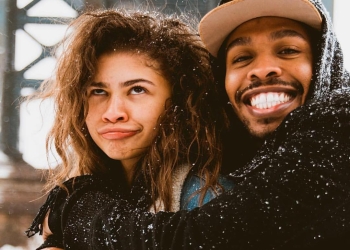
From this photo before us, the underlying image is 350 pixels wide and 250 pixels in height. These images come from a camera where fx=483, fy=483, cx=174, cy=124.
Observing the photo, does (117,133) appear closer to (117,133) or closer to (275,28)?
(117,133)

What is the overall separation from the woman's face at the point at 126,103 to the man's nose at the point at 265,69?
0.92 feet

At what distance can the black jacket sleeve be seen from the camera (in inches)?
36.9

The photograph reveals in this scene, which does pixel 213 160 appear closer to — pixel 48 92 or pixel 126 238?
pixel 126 238

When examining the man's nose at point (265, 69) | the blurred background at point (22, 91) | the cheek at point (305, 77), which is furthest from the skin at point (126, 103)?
the blurred background at point (22, 91)

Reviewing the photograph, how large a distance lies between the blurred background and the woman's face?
1.79 metres

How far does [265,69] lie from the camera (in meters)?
1.24

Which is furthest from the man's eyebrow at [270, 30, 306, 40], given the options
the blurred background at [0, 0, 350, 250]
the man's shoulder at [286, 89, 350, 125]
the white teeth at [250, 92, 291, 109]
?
the blurred background at [0, 0, 350, 250]

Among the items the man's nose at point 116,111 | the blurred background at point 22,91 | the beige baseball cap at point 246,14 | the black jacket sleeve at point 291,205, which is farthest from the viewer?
the blurred background at point 22,91

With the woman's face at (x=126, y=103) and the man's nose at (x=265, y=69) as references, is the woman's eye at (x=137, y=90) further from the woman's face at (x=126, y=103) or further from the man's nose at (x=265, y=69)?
the man's nose at (x=265, y=69)

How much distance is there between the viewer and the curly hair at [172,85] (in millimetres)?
1378

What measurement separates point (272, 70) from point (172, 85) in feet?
1.04

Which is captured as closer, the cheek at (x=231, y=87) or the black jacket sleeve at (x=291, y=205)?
the black jacket sleeve at (x=291, y=205)

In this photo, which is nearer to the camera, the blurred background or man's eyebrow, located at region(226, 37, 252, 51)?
man's eyebrow, located at region(226, 37, 252, 51)

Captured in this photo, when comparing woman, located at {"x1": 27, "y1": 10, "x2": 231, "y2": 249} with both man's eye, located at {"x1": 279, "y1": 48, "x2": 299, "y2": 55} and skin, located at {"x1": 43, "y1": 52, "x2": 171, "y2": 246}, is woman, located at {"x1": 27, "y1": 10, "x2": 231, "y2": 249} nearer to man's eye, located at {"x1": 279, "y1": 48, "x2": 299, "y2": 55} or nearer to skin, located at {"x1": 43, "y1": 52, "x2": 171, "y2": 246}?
skin, located at {"x1": 43, "y1": 52, "x2": 171, "y2": 246}
